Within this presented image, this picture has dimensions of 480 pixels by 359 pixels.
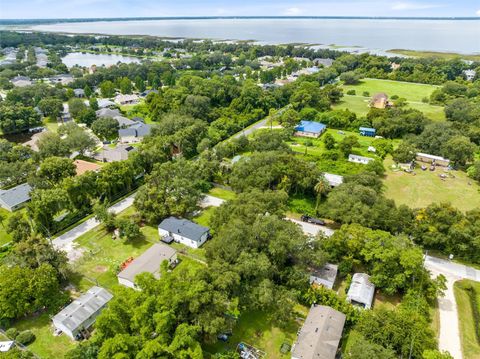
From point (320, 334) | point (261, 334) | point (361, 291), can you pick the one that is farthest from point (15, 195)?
point (361, 291)

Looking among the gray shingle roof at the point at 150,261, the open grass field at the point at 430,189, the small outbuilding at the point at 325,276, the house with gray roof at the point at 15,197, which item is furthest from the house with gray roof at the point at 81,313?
the open grass field at the point at 430,189

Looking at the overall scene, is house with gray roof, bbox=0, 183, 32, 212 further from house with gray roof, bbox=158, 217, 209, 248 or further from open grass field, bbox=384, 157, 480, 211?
open grass field, bbox=384, 157, 480, 211

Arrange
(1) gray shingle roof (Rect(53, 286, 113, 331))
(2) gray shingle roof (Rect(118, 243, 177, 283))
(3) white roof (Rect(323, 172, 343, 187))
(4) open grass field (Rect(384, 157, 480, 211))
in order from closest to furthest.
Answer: (1) gray shingle roof (Rect(53, 286, 113, 331)) < (2) gray shingle roof (Rect(118, 243, 177, 283)) < (4) open grass field (Rect(384, 157, 480, 211)) < (3) white roof (Rect(323, 172, 343, 187))

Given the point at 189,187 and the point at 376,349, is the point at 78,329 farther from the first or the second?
the point at 376,349

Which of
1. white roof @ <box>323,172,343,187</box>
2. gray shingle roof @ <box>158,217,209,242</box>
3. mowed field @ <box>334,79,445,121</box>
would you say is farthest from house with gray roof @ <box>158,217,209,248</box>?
mowed field @ <box>334,79,445,121</box>

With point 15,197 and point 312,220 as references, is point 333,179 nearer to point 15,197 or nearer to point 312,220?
point 312,220
